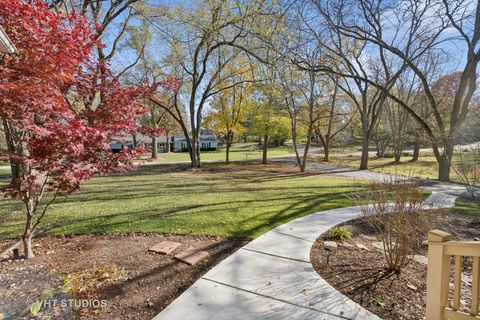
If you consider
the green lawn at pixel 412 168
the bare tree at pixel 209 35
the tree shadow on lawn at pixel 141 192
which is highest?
the bare tree at pixel 209 35

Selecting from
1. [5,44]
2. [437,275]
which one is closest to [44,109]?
[5,44]

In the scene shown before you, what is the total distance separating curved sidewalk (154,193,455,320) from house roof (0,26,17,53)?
348cm

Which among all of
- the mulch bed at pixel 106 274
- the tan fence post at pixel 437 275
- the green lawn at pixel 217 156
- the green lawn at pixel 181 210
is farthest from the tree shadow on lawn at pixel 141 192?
the green lawn at pixel 217 156

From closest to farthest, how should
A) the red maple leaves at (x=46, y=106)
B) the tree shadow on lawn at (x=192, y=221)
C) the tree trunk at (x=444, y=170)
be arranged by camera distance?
the red maple leaves at (x=46, y=106)
the tree shadow on lawn at (x=192, y=221)
the tree trunk at (x=444, y=170)

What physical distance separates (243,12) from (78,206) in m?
8.49

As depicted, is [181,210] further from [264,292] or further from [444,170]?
[444,170]

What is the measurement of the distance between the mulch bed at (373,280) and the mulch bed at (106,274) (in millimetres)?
1434

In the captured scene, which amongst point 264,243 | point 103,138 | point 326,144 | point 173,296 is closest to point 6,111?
point 103,138

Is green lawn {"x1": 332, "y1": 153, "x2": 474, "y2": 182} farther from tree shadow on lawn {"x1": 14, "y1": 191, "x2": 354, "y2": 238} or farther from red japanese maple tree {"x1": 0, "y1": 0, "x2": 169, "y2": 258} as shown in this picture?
red japanese maple tree {"x1": 0, "y1": 0, "x2": 169, "y2": 258}

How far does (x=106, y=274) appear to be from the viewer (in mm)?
3037

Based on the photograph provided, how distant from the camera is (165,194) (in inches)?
329

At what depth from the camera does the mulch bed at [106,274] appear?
2496 millimetres

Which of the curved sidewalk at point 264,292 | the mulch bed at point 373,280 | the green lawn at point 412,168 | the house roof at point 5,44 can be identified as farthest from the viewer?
the green lawn at point 412,168

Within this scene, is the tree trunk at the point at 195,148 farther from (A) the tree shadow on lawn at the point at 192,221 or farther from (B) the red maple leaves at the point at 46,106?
(B) the red maple leaves at the point at 46,106
